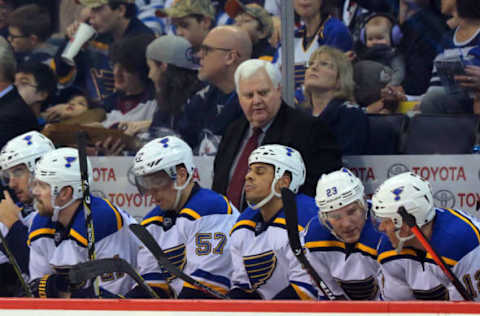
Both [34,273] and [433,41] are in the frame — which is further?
[433,41]

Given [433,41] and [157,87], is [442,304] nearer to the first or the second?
[433,41]

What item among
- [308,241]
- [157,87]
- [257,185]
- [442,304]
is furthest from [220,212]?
[442,304]

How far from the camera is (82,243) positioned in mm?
4582

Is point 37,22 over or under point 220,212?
over

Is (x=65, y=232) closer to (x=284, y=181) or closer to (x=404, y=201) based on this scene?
(x=284, y=181)

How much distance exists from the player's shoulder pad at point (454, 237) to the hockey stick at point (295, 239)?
0.53 meters

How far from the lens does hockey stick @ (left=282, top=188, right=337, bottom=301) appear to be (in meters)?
3.85

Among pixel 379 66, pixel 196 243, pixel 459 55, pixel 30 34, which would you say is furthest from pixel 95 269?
pixel 30 34

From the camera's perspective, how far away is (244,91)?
512cm

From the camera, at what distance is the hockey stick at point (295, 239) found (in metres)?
3.85

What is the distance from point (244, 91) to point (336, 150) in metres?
0.69

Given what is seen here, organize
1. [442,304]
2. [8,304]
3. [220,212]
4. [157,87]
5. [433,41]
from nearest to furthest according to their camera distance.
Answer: [442,304] → [8,304] → [220,212] → [433,41] → [157,87]

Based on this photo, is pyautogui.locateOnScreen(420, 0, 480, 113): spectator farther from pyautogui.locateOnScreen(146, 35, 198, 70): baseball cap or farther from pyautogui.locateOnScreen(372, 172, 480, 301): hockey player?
pyautogui.locateOnScreen(146, 35, 198, 70): baseball cap

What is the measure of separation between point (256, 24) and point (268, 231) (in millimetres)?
1635
